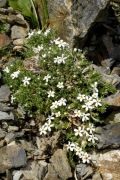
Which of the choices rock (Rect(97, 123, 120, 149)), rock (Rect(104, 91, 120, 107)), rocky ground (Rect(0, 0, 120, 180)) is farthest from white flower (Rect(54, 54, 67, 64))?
rock (Rect(97, 123, 120, 149))

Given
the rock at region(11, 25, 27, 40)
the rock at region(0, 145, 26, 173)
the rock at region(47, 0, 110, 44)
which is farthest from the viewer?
the rock at region(11, 25, 27, 40)

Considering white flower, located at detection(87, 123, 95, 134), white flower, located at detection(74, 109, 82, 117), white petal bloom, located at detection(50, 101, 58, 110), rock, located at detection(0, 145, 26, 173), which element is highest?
white petal bloom, located at detection(50, 101, 58, 110)

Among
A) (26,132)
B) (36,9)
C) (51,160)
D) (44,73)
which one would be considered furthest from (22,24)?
(51,160)

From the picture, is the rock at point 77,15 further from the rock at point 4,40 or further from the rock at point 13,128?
the rock at point 13,128

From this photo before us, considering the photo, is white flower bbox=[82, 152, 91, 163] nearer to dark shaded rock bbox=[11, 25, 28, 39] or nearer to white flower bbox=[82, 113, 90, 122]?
white flower bbox=[82, 113, 90, 122]

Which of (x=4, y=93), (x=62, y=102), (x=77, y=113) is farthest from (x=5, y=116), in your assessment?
(x=77, y=113)

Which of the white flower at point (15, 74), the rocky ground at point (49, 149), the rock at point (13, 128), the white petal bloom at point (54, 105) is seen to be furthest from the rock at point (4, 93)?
the white petal bloom at point (54, 105)

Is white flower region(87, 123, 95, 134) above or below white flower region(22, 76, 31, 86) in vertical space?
below
